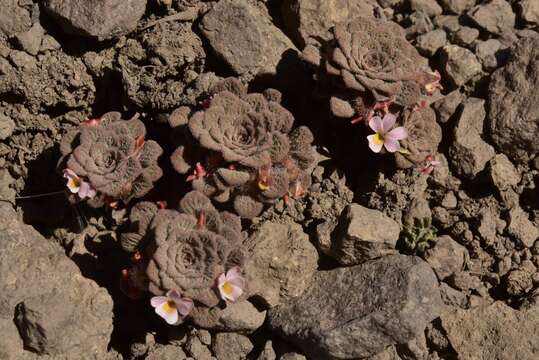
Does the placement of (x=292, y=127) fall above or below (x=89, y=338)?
above

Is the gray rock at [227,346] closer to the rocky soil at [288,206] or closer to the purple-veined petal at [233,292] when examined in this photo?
the rocky soil at [288,206]

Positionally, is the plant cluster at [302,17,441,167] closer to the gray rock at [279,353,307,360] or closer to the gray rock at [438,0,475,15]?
the gray rock at [438,0,475,15]

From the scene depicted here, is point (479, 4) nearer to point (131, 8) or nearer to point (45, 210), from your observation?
point (131, 8)

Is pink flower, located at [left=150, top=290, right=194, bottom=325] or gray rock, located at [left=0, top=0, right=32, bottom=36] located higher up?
gray rock, located at [left=0, top=0, right=32, bottom=36]

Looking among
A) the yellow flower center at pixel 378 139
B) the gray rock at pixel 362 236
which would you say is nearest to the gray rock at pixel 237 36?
the yellow flower center at pixel 378 139

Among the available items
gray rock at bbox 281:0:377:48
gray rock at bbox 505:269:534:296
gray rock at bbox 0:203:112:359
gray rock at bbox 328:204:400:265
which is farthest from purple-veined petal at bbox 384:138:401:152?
gray rock at bbox 0:203:112:359

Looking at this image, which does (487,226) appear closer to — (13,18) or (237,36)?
(237,36)

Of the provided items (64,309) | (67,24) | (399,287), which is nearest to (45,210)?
(64,309)

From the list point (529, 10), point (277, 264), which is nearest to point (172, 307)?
point (277, 264)
